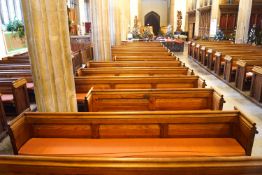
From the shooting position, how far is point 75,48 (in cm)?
1375

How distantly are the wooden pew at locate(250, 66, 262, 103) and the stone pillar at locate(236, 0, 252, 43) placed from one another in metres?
8.65

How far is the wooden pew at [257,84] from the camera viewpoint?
5.83 metres

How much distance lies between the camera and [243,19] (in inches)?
526

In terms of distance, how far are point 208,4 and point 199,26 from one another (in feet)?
9.58

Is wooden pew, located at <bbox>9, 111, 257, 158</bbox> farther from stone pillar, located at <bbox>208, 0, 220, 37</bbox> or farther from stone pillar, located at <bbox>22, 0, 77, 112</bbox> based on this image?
stone pillar, located at <bbox>208, 0, 220, 37</bbox>

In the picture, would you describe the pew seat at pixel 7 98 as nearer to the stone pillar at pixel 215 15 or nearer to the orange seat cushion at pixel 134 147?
the orange seat cushion at pixel 134 147

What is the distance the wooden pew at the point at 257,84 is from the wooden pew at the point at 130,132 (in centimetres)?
350

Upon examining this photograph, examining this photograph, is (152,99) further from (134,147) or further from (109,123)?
(134,147)

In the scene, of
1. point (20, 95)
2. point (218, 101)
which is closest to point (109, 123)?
point (218, 101)

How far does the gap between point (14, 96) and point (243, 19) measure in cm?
1324

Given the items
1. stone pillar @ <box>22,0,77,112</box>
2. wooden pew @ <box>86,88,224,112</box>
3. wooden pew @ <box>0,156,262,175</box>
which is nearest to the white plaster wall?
wooden pew @ <box>86,88,224,112</box>

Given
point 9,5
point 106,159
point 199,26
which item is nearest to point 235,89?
point 106,159

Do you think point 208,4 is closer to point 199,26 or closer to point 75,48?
point 199,26

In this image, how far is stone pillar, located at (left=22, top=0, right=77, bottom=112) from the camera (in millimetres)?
2947
